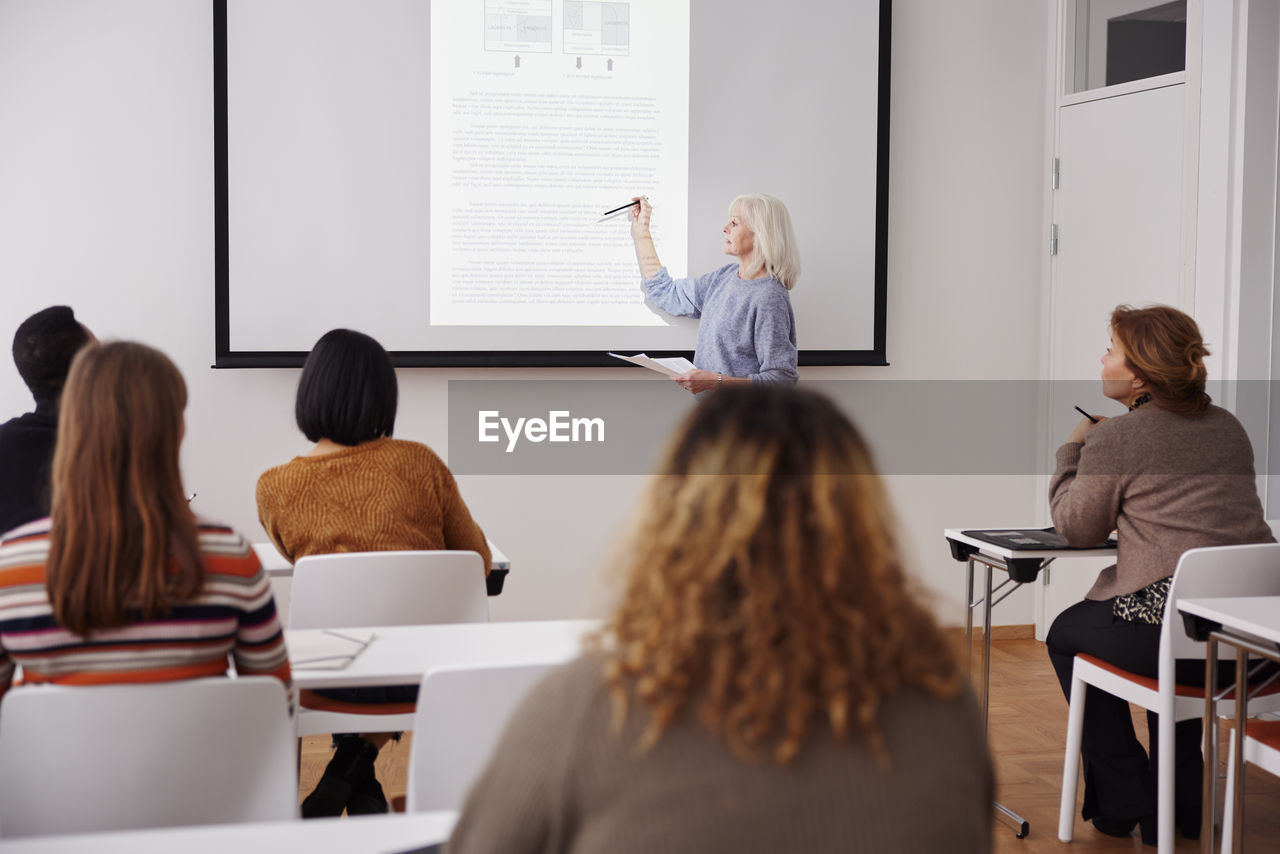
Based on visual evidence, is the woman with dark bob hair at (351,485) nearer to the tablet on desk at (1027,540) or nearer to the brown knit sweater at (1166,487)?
the tablet on desk at (1027,540)

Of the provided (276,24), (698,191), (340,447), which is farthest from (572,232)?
(340,447)

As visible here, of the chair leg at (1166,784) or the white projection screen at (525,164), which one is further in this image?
the white projection screen at (525,164)

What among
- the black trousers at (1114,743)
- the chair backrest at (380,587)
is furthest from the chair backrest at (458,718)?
the black trousers at (1114,743)

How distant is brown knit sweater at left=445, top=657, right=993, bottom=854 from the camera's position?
83 cm

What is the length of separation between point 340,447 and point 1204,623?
1810 mm

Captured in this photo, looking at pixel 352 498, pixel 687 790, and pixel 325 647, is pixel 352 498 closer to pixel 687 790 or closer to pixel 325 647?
pixel 325 647

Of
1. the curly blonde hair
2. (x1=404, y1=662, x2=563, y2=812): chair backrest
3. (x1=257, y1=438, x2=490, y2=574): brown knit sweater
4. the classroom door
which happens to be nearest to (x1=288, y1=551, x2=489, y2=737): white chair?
(x1=257, y1=438, x2=490, y2=574): brown knit sweater

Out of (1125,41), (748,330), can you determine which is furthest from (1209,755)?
(1125,41)

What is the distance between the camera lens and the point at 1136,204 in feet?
14.3

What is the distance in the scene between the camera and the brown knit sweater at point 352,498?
2363mm

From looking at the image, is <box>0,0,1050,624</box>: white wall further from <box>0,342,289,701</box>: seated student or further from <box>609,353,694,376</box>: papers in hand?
<box>0,342,289,701</box>: seated student

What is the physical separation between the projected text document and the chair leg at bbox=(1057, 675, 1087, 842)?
2205mm
